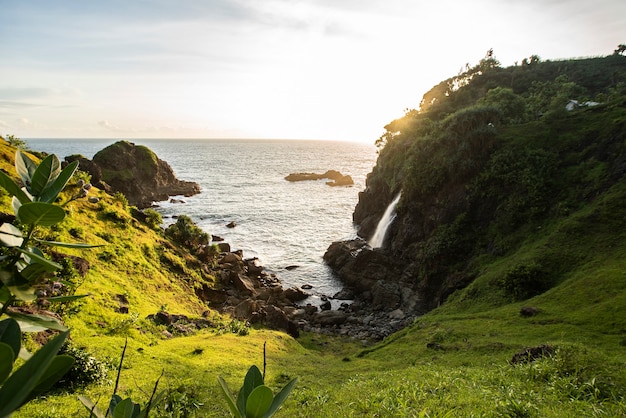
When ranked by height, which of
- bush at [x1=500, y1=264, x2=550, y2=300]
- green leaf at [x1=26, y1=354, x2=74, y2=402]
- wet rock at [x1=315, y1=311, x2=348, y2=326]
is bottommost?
wet rock at [x1=315, y1=311, x2=348, y2=326]

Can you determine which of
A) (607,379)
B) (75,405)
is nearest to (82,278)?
(75,405)

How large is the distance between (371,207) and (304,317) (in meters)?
25.2

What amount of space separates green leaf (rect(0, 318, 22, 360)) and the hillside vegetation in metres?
1.01

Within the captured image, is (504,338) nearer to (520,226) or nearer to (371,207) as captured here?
(520,226)

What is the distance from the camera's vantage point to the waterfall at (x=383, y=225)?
39094 mm

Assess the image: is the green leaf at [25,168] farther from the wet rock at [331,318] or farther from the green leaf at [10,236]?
the wet rock at [331,318]

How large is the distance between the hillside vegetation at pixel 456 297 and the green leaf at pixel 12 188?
1.24 m

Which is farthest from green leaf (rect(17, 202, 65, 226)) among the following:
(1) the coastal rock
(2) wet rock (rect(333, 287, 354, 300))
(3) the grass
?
(1) the coastal rock

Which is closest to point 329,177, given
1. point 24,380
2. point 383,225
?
point 383,225

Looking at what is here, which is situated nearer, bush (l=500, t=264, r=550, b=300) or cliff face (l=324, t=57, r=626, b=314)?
bush (l=500, t=264, r=550, b=300)

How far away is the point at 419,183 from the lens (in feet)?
113

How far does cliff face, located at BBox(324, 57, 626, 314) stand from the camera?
2556cm

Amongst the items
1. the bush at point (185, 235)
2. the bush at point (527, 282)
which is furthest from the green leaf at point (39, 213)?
the bush at point (185, 235)

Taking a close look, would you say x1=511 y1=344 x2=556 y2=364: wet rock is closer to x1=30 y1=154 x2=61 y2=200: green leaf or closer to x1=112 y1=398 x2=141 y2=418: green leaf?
x1=112 y1=398 x2=141 y2=418: green leaf
